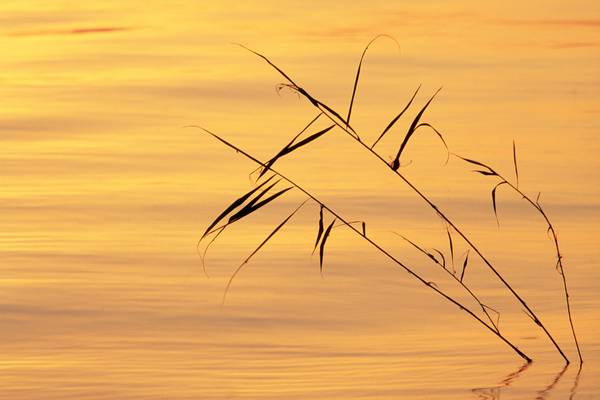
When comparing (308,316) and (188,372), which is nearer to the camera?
(188,372)

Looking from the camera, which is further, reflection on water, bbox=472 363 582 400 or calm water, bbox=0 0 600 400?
calm water, bbox=0 0 600 400

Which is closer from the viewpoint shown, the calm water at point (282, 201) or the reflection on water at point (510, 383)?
the reflection on water at point (510, 383)

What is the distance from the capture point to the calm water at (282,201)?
14.1ft

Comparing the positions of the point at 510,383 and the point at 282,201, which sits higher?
the point at 282,201

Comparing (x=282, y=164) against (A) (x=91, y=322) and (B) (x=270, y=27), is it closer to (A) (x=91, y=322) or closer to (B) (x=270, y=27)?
(A) (x=91, y=322)

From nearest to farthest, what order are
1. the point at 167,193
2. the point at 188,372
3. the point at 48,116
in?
the point at 188,372 → the point at 167,193 → the point at 48,116

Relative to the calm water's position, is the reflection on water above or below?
below

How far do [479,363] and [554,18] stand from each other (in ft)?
18.1

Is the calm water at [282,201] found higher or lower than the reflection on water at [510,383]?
higher

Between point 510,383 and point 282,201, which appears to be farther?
point 282,201

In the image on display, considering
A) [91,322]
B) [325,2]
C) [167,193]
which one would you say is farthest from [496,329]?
[325,2]

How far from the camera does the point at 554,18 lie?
959cm

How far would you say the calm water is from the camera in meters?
4.31

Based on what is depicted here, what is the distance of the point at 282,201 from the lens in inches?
244
